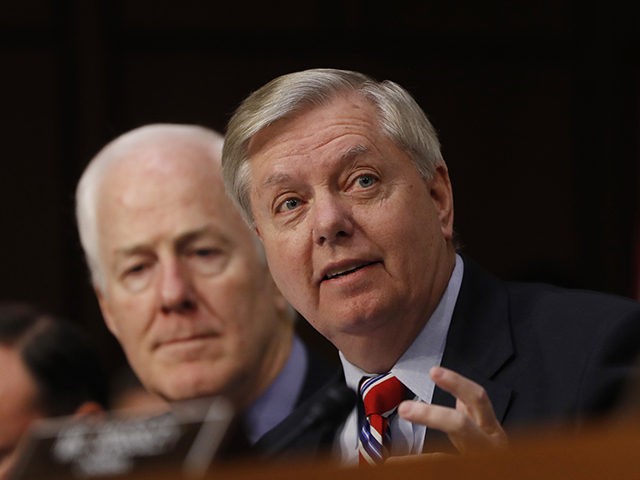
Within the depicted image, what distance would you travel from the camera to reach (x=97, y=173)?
291 cm

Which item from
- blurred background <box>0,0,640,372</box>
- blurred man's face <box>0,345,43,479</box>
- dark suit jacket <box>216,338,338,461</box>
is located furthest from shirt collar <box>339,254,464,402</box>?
blurred man's face <box>0,345,43,479</box>

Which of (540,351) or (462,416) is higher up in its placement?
(462,416)

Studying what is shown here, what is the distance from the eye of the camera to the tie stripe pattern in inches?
93.7

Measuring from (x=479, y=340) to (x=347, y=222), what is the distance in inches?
15.1

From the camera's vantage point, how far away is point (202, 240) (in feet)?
9.16

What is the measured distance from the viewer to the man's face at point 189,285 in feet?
9.10

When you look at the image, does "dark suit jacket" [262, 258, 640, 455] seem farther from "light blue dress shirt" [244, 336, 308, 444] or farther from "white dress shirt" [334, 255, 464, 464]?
"light blue dress shirt" [244, 336, 308, 444]

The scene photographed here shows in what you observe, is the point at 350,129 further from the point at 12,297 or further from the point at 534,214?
the point at 12,297

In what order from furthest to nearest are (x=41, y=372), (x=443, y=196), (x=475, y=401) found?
1. (x=41, y=372)
2. (x=443, y=196)
3. (x=475, y=401)

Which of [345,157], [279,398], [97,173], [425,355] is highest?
[345,157]

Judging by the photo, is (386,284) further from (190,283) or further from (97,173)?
(97,173)

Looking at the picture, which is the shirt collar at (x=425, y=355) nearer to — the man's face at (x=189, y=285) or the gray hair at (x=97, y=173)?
the man's face at (x=189, y=285)

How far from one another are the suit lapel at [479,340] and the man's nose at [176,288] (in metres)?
→ 0.71

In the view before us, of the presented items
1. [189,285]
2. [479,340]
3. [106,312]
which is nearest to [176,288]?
[189,285]
